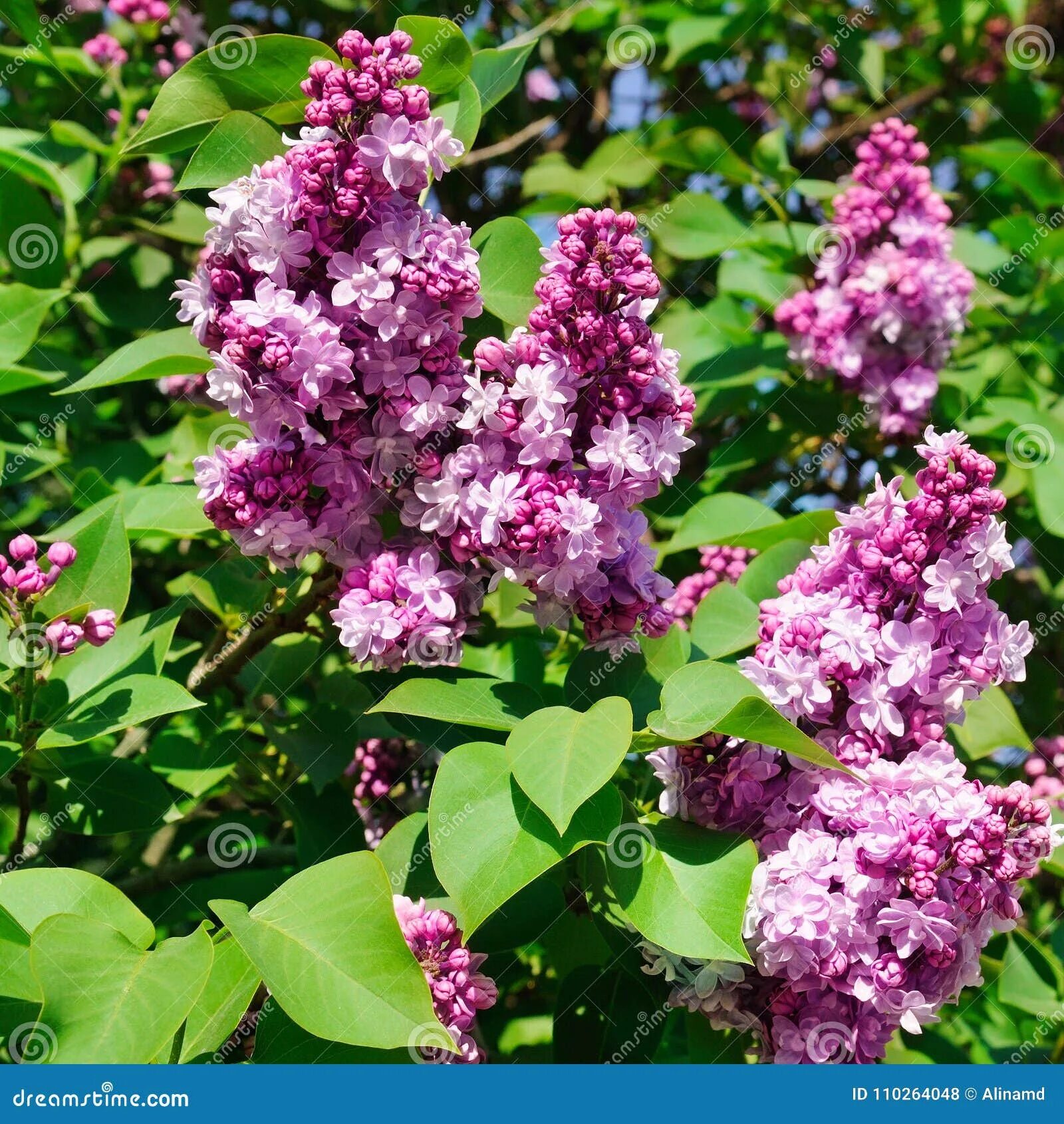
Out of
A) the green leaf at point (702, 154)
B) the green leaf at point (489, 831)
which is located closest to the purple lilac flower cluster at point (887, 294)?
the green leaf at point (702, 154)

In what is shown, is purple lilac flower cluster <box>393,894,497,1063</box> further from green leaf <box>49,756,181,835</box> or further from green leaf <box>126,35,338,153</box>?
green leaf <box>126,35,338,153</box>

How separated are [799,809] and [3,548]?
6.60 feet

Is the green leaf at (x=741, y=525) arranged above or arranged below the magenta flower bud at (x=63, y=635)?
below

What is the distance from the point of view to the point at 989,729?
2.39m

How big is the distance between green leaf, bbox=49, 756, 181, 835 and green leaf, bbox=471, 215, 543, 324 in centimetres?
89

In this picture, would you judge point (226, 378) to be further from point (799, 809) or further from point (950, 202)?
point (950, 202)

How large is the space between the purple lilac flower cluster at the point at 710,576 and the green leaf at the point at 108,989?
1.24 metres

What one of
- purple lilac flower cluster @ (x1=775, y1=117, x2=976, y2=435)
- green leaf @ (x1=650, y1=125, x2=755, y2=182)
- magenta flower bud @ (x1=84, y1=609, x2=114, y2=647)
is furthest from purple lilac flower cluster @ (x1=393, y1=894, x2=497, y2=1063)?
green leaf @ (x1=650, y1=125, x2=755, y2=182)

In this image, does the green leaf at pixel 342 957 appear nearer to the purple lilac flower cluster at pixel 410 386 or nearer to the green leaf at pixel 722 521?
the purple lilac flower cluster at pixel 410 386

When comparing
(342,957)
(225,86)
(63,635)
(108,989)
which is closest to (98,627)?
(63,635)

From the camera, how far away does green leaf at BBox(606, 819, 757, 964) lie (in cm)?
152

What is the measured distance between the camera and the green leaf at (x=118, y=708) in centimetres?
171

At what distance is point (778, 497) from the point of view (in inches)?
115

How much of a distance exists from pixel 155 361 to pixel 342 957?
94 cm
